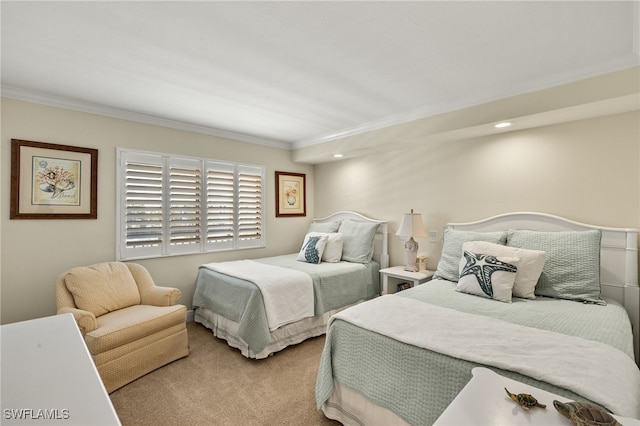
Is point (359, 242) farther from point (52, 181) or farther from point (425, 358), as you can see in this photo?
point (52, 181)

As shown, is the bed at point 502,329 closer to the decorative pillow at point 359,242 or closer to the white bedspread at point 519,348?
the white bedspread at point 519,348

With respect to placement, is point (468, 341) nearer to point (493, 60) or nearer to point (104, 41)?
point (493, 60)

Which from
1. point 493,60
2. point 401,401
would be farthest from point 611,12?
point 401,401

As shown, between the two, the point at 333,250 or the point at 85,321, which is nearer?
the point at 85,321

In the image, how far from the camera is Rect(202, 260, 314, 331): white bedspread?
2.80m

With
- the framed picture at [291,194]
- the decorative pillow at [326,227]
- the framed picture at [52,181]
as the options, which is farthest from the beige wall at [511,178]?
the framed picture at [52,181]

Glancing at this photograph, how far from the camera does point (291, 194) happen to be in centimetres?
485

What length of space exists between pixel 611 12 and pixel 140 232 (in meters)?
4.10

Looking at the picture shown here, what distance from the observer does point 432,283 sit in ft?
9.14

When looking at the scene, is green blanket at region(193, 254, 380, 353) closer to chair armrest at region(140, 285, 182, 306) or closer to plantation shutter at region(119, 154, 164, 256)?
chair armrest at region(140, 285, 182, 306)

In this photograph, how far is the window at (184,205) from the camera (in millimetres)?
3287

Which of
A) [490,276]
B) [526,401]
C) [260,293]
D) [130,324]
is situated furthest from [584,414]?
[130,324]

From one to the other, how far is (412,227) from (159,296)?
8.90 feet

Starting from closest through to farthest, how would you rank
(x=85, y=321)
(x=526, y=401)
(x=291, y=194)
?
(x=526, y=401) → (x=85, y=321) → (x=291, y=194)
